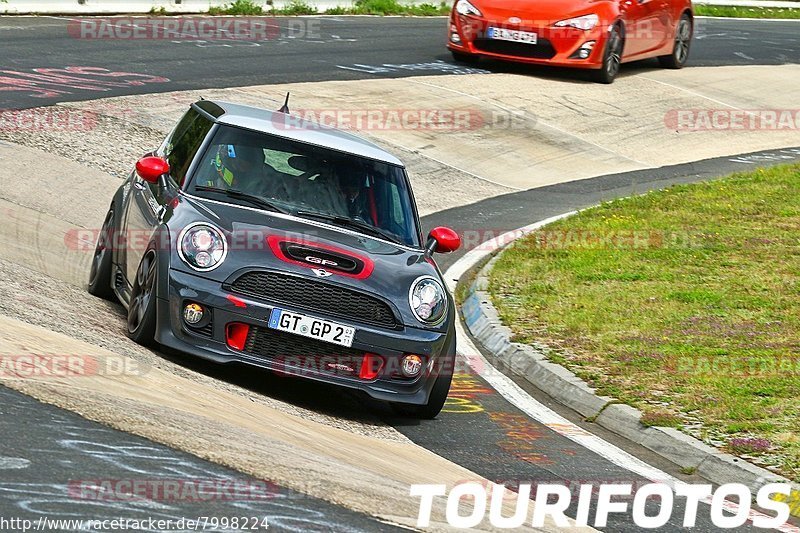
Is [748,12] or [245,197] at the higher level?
[748,12]

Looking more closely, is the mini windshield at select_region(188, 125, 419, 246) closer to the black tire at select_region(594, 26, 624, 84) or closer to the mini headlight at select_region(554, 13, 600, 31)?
the mini headlight at select_region(554, 13, 600, 31)

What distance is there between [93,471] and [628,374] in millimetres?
4630

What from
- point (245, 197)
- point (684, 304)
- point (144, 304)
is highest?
point (245, 197)

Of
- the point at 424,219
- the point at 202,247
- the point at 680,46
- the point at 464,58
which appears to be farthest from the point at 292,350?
the point at 680,46

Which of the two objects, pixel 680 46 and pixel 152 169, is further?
pixel 680 46

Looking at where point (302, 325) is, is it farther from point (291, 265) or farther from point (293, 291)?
point (291, 265)

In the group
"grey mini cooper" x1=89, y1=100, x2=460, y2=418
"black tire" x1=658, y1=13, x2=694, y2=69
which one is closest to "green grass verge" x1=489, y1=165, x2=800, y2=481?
"grey mini cooper" x1=89, y1=100, x2=460, y2=418

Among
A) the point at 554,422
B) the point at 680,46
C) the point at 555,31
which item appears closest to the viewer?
the point at 554,422

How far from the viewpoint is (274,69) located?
19.3 meters

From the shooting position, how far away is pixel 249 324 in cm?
753

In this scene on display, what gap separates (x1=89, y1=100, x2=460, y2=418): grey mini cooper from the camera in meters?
7.57

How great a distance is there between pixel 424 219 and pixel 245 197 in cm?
624

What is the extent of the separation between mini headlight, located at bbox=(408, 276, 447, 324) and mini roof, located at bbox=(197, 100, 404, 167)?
1.26m

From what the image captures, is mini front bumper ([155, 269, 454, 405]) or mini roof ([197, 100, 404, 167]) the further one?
mini roof ([197, 100, 404, 167])
